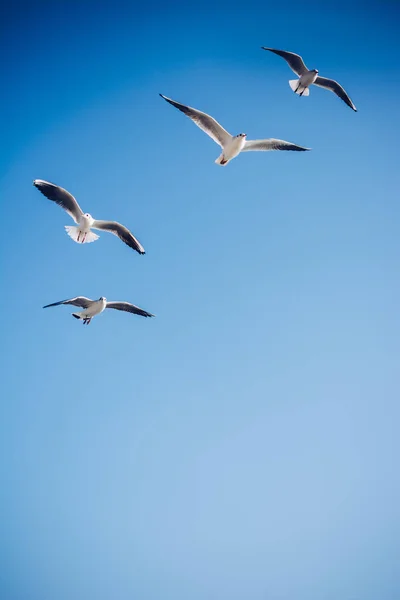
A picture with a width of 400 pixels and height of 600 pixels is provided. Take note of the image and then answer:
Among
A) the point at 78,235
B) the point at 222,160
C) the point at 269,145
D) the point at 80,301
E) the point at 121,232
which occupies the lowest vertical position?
the point at 80,301

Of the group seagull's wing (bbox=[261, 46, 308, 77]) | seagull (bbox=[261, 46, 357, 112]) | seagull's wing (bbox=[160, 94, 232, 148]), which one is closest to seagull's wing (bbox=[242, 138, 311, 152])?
seagull's wing (bbox=[160, 94, 232, 148])

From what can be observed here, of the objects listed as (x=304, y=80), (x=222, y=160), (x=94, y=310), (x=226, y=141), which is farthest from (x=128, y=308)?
(x=304, y=80)

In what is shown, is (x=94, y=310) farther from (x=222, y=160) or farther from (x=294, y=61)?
(x=294, y=61)

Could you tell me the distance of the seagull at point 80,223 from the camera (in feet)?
31.4

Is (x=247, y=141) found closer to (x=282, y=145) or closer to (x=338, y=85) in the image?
(x=282, y=145)

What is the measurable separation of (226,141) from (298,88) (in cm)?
234

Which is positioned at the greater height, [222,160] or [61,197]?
[222,160]

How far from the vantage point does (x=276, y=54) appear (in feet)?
33.7

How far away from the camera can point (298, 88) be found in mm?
10594

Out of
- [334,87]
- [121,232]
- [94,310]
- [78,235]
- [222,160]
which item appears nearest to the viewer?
[222,160]

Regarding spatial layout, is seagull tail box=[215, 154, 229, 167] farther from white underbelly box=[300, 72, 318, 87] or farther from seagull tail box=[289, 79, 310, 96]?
white underbelly box=[300, 72, 318, 87]

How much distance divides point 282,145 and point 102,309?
4.96 m

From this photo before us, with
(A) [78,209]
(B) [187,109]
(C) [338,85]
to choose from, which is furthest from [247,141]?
(A) [78,209]

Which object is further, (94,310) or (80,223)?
(94,310)
